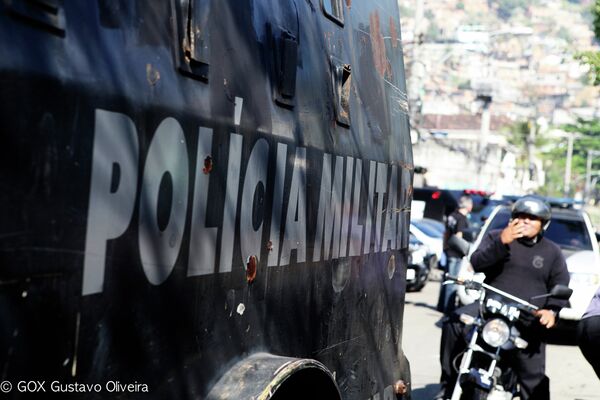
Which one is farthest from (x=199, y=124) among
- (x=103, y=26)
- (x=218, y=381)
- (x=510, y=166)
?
(x=510, y=166)

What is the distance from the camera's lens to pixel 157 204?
2.97 meters

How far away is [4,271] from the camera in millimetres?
2381

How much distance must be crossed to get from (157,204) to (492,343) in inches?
191

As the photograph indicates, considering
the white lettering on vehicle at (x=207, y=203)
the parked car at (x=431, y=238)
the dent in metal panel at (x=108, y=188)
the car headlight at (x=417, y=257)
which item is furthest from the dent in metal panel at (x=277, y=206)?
the parked car at (x=431, y=238)

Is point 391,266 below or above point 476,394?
above

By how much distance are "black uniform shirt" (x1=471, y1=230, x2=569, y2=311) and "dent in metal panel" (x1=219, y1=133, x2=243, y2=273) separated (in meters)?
4.49

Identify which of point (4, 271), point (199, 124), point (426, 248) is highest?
point (199, 124)

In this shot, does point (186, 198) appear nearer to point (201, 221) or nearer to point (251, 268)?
point (201, 221)

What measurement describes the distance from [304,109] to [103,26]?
153 centimetres

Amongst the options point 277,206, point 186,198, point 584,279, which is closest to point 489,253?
point 277,206

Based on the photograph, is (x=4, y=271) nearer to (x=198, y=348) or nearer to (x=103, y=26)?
(x=103, y=26)

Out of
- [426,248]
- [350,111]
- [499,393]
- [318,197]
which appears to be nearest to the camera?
[318,197]

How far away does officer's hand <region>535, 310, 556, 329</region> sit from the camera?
7.41 metres

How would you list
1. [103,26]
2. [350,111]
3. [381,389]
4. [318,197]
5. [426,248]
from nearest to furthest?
[103,26] → [318,197] → [350,111] → [381,389] → [426,248]
